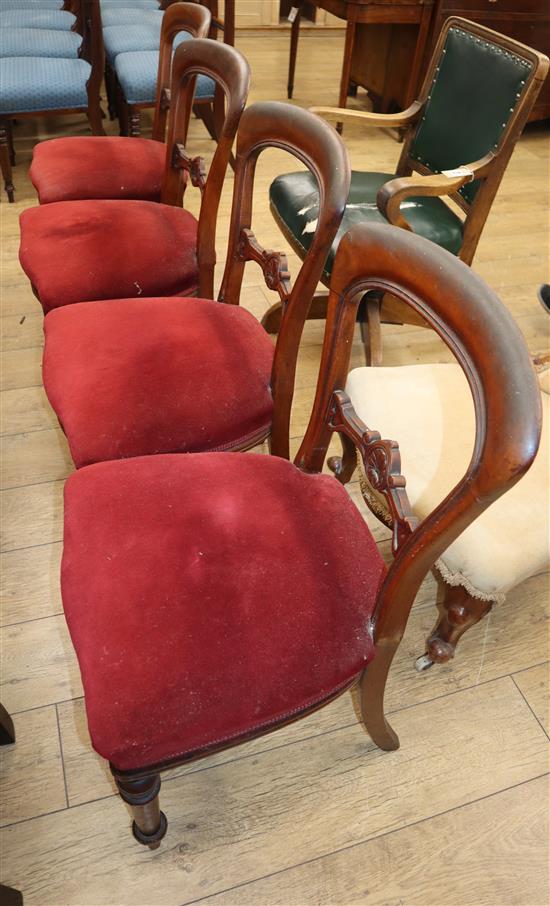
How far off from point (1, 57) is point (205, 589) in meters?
2.64

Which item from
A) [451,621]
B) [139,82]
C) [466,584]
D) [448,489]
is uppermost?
[139,82]

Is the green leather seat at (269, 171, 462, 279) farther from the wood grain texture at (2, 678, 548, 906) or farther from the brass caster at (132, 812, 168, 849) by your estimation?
the brass caster at (132, 812, 168, 849)

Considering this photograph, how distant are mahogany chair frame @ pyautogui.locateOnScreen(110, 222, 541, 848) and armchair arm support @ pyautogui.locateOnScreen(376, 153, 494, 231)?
76cm

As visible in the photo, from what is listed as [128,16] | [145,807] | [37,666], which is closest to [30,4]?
[128,16]

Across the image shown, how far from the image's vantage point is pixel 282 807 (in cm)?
107

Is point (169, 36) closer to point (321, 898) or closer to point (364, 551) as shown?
point (364, 551)

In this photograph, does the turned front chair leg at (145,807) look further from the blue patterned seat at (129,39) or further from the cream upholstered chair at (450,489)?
the blue patterned seat at (129,39)

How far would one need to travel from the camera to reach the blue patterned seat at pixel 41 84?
7.61 feet

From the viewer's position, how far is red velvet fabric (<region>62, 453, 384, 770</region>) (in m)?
0.72

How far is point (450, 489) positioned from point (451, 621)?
249 mm

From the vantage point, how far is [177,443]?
3.51 feet

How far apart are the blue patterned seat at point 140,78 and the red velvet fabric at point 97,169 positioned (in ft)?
2.20

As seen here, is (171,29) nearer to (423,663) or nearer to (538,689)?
(423,663)

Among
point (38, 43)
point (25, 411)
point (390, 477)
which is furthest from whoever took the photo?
point (38, 43)
